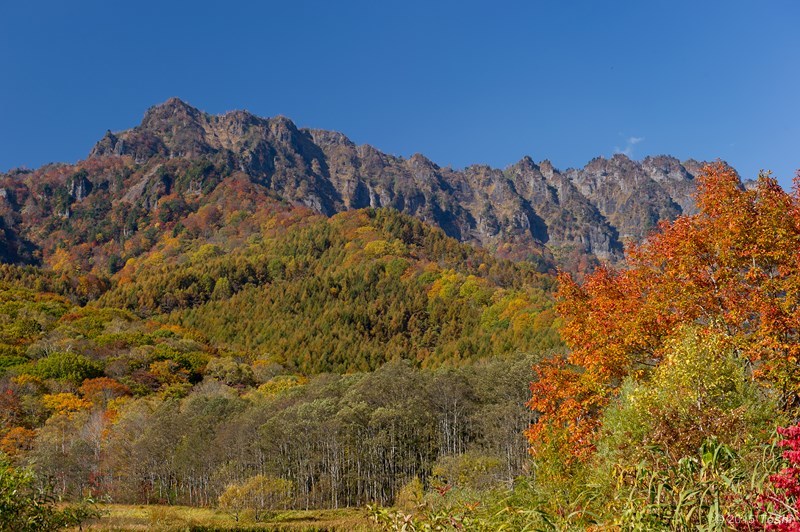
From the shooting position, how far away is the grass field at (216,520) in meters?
37.4

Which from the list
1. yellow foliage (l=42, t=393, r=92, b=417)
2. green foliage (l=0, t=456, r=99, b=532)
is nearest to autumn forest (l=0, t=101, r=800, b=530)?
green foliage (l=0, t=456, r=99, b=532)

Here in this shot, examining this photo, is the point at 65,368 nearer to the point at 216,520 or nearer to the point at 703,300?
the point at 216,520

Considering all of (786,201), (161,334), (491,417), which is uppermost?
(161,334)

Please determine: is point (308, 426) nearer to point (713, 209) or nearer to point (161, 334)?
point (713, 209)

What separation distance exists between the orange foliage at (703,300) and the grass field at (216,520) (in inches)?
842

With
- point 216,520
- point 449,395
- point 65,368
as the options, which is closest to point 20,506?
point 216,520

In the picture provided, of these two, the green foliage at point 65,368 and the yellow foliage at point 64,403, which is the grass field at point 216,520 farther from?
the green foliage at point 65,368

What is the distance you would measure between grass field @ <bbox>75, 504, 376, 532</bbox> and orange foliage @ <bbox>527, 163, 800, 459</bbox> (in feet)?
70.1

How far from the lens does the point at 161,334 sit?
15338 cm

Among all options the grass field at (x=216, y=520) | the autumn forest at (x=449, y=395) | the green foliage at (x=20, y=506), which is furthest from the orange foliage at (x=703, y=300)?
the grass field at (x=216, y=520)

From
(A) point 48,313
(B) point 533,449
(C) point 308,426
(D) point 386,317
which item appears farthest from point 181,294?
A: (B) point 533,449

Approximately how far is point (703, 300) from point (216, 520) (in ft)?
147

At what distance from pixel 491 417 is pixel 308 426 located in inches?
970

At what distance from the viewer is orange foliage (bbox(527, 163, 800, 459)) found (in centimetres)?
1788
